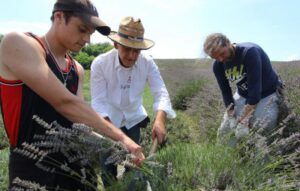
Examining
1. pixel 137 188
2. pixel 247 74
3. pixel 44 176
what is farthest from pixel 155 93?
pixel 137 188

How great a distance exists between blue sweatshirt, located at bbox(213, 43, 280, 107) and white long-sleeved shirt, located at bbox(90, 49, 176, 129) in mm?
1049

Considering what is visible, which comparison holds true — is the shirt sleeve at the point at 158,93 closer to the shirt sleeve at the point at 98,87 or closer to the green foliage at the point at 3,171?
the shirt sleeve at the point at 98,87

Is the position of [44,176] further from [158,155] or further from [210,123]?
[210,123]

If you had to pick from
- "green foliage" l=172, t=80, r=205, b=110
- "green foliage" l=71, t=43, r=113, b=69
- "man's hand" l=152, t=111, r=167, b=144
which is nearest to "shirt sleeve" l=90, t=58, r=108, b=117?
"man's hand" l=152, t=111, r=167, b=144

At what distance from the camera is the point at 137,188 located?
6.61ft

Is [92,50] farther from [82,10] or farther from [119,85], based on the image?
[82,10]

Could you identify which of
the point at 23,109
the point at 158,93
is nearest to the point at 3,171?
the point at 158,93

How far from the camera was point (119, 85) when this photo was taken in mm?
3719

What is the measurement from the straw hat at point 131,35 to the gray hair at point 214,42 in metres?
0.99

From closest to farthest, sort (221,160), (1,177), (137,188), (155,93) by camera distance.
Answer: (137,188) → (221,160) → (155,93) → (1,177)

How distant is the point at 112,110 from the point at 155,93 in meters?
0.40

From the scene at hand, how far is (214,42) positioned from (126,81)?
1.13 m

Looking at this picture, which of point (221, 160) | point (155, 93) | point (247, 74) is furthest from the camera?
point (247, 74)

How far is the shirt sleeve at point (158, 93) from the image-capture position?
3.46m
